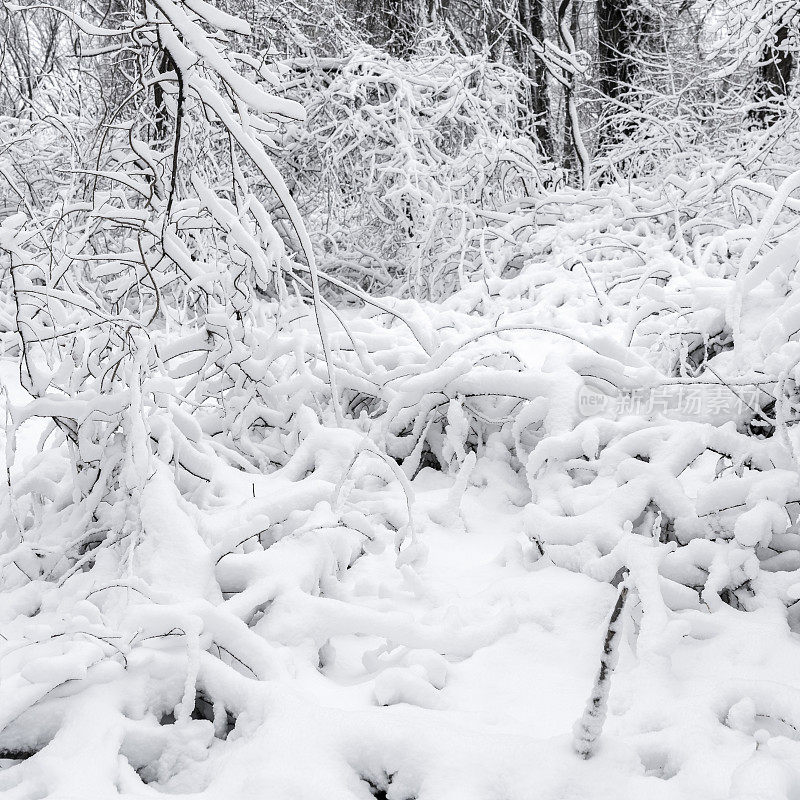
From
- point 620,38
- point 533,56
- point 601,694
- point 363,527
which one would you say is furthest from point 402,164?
point 601,694

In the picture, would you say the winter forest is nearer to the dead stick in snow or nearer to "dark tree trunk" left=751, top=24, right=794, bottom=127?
the dead stick in snow

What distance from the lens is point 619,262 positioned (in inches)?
176

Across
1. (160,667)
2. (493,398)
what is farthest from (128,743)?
(493,398)

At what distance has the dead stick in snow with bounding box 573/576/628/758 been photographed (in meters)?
1.08

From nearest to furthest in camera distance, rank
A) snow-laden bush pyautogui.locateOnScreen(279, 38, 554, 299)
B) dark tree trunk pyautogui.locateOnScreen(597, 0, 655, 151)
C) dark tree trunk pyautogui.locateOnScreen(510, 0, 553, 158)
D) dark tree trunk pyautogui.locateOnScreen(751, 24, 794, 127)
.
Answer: snow-laden bush pyautogui.locateOnScreen(279, 38, 554, 299) → dark tree trunk pyautogui.locateOnScreen(751, 24, 794, 127) → dark tree trunk pyautogui.locateOnScreen(510, 0, 553, 158) → dark tree trunk pyautogui.locateOnScreen(597, 0, 655, 151)

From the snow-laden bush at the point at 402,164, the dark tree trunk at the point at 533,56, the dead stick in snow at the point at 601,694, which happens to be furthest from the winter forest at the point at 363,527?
the dark tree trunk at the point at 533,56

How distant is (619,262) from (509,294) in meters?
0.66

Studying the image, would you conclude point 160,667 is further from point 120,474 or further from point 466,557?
point 466,557

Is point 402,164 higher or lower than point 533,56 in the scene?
lower

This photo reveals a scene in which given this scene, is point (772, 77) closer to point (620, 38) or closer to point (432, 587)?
point (620, 38)

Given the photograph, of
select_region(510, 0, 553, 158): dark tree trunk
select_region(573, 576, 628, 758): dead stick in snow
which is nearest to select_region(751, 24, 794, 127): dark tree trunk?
select_region(510, 0, 553, 158): dark tree trunk

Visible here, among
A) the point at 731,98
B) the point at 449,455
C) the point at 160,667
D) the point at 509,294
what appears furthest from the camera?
the point at 731,98

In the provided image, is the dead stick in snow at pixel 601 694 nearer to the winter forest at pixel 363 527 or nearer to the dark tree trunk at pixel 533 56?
the winter forest at pixel 363 527

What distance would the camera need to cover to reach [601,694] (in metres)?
1.12
